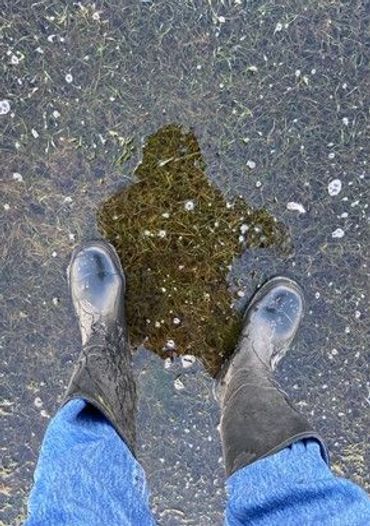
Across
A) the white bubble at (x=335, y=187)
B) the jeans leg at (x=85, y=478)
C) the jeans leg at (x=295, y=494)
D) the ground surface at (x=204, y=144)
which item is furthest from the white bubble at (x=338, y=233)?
the jeans leg at (x=85, y=478)

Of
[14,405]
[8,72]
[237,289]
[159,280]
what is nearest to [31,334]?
[14,405]

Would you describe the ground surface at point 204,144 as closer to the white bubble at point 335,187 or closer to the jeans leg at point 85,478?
the white bubble at point 335,187

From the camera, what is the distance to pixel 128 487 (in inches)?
63.9

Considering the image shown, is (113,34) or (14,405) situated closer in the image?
(113,34)

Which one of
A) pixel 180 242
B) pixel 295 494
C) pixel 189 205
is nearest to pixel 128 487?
pixel 295 494

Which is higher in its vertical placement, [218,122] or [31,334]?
[218,122]

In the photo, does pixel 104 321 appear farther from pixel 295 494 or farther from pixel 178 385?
pixel 295 494

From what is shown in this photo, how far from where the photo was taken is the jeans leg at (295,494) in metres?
1.42

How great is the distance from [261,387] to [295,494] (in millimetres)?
401

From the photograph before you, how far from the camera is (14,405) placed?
208cm

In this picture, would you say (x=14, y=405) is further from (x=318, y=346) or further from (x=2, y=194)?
(x=318, y=346)

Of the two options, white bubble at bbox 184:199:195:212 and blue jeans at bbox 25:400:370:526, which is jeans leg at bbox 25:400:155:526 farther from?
white bubble at bbox 184:199:195:212

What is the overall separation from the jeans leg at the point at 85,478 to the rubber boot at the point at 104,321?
155mm

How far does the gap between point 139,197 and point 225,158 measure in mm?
290
